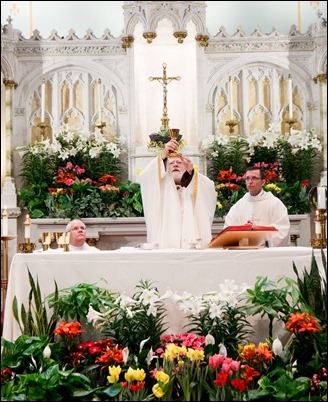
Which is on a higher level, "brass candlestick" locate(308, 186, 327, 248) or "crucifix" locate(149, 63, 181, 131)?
"crucifix" locate(149, 63, 181, 131)

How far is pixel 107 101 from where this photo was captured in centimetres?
1023

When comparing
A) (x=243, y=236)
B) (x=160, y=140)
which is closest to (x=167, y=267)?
(x=243, y=236)

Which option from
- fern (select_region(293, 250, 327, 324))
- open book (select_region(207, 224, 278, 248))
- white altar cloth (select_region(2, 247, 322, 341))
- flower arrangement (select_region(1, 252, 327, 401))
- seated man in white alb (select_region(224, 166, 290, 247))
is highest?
seated man in white alb (select_region(224, 166, 290, 247))

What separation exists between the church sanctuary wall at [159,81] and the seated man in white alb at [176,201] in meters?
2.69

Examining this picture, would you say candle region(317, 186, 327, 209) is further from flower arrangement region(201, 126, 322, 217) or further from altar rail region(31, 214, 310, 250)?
flower arrangement region(201, 126, 322, 217)

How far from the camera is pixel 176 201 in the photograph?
23.7 ft

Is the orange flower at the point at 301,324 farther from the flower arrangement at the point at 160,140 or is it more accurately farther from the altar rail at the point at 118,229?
the altar rail at the point at 118,229

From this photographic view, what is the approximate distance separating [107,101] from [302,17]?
2.91 metres

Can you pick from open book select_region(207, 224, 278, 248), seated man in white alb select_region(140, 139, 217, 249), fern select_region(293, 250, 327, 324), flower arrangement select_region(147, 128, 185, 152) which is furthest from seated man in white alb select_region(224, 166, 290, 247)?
fern select_region(293, 250, 327, 324)

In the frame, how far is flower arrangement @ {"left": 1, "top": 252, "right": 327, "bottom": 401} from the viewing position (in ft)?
16.1

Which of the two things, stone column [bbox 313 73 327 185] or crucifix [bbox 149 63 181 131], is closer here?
crucifix [bbox 149 63 181 131]

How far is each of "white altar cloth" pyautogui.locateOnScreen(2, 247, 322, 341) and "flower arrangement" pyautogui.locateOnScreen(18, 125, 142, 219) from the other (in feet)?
11.3

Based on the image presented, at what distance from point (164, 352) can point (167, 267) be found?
68 centimetres

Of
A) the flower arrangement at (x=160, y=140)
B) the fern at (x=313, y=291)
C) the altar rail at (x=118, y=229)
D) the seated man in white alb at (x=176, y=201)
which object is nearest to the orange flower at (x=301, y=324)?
the fern at (x=313, y=291)
